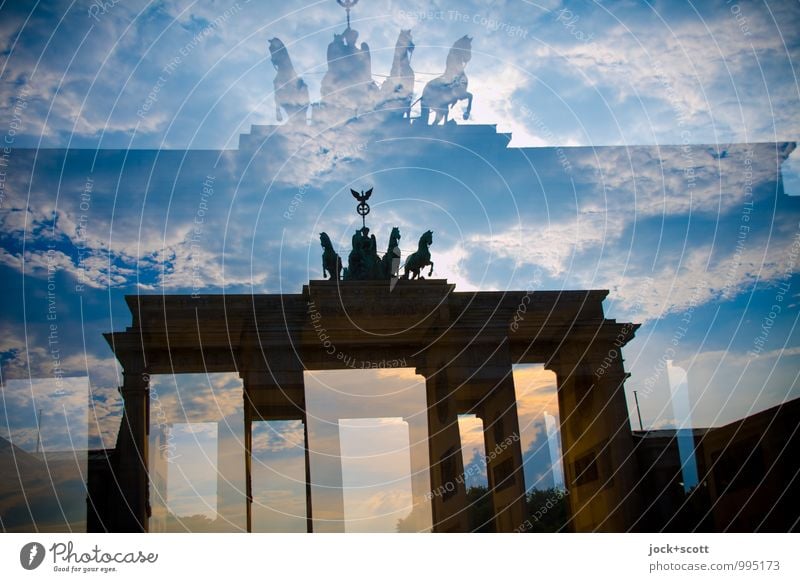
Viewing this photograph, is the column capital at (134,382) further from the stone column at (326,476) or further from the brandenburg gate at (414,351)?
the stone column at (326,476)

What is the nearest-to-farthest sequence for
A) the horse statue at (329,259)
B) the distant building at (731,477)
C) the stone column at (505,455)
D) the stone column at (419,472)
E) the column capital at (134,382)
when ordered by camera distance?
the distant building at (731,477) < the stone column at (419,472) < the column capital at (134,382) < the horse statue at (329,259) < the stone column at (505,455)

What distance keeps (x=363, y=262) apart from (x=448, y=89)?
5.48m

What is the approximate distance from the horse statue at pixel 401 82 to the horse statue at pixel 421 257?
11.9 ft

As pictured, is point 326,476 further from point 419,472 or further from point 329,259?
point 329,259

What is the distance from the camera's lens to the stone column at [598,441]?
24.2 metres

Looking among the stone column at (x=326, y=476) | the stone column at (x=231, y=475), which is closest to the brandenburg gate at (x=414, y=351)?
the stone column at (x=231, y=475)

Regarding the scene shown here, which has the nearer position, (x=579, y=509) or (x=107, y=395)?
(x=107, y=395)

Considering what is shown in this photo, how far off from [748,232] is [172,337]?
617 inches

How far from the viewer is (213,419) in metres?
24.4

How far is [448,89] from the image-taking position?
21.2 metres

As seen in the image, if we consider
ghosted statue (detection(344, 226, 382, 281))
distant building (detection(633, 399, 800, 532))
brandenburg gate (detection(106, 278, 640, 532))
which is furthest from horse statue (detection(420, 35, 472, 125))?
distant building (detection(633, 399, 800, 532))

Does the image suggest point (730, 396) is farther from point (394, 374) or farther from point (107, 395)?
point (107, 395)

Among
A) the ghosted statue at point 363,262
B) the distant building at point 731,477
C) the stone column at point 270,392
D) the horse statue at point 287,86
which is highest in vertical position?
the horse statue at point 287,86
